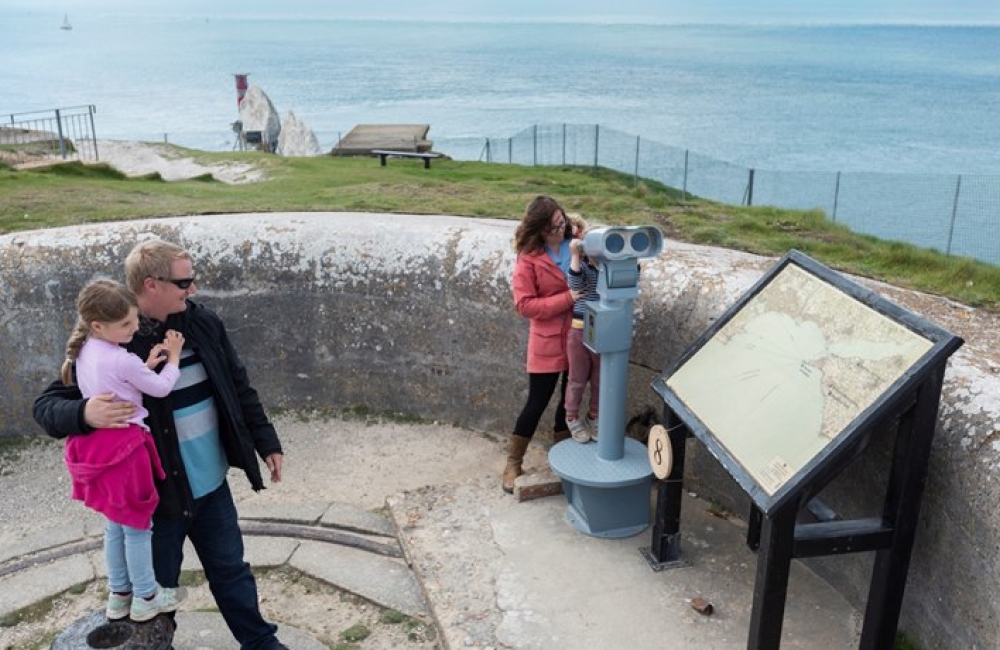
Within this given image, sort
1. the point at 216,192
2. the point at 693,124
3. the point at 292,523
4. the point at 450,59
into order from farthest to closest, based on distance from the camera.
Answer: the point at 450,59 → the point at 693,124 → the point at 216,192 → the point at 292,523

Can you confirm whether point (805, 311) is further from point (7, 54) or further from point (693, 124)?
point (7, 54)

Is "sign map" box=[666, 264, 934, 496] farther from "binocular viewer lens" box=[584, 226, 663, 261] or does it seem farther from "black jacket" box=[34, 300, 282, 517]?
"black jacket" box=[34, 300, 282, 517]

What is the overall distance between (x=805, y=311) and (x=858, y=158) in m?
36.8

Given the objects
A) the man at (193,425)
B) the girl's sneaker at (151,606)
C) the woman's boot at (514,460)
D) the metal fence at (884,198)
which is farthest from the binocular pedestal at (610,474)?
the metal fence at (884,198)

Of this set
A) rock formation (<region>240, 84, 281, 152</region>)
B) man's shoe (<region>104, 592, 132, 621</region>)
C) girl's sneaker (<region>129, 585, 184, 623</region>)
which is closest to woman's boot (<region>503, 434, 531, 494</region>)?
girl's sneaker (<region>129, 585, 184, 623</region>)

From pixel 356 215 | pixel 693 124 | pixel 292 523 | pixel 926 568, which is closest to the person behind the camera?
pixel 926 568

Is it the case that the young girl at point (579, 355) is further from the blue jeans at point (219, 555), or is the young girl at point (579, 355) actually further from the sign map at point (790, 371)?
the blue jeans at point (219, 555)

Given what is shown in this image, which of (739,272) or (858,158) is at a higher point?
(739,272)

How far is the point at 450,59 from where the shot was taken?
4545 inches

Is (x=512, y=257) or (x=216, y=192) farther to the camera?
(x=216, y=192)

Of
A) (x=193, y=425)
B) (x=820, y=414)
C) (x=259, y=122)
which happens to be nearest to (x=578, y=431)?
(x=820, y=414)

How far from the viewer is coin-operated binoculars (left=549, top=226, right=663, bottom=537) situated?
4.38 metres

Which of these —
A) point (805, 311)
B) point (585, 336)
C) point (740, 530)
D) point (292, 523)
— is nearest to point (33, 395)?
point (292, 523)

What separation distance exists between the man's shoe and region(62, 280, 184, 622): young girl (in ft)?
0.82
